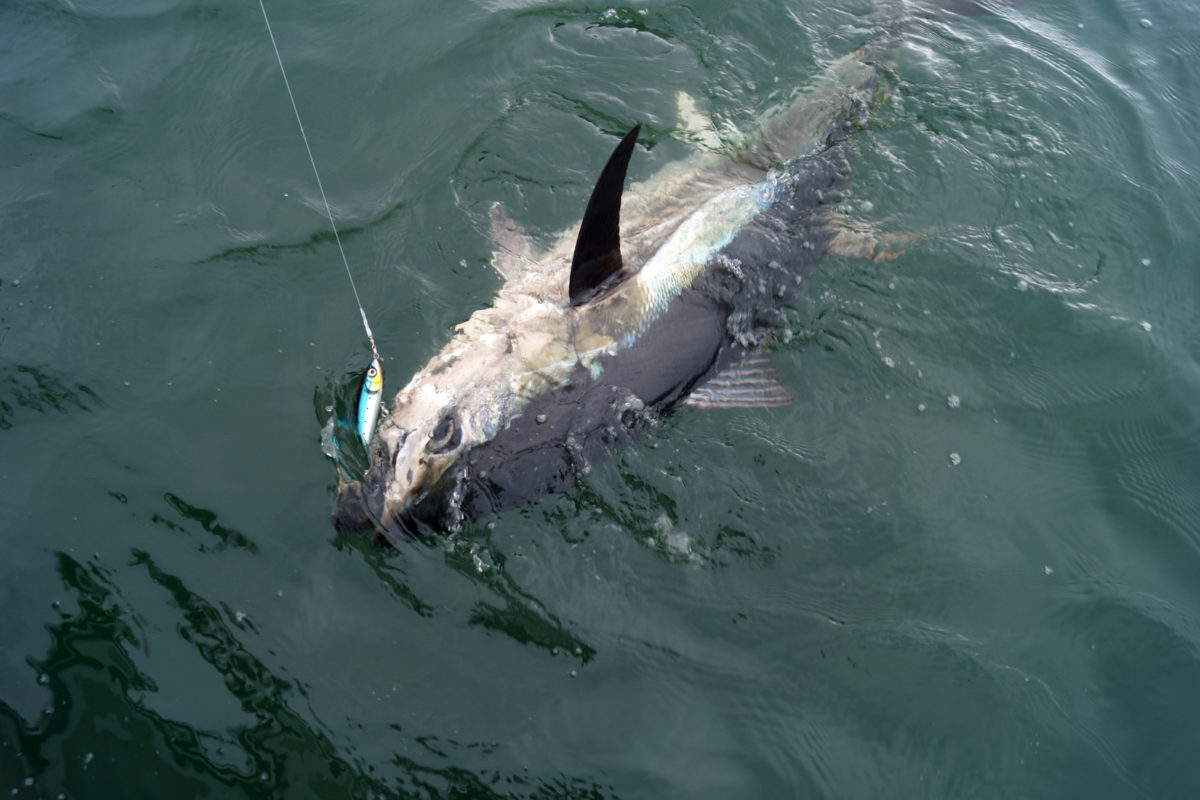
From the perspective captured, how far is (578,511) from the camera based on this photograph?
3906 millimetres

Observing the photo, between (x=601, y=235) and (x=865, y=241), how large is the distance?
6.75 ft

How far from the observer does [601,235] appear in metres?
3.87

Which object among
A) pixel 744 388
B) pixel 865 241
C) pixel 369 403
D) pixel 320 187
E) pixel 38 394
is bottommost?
pixel 38 394

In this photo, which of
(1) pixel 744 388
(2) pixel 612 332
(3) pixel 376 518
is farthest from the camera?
(1) pixel 744 388

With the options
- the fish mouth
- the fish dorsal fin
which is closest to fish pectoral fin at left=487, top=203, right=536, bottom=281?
the fish dorsal fin

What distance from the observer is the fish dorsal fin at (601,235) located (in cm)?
351

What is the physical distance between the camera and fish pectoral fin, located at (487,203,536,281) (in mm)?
4598

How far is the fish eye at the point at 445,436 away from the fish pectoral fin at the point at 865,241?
281cm

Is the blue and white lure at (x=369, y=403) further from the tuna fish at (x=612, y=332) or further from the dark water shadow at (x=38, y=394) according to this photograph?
the dark water shadow at (x=38, y=394)

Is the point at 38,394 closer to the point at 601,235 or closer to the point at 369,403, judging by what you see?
the point at 369,403

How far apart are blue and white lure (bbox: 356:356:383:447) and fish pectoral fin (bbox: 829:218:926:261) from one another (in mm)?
2994

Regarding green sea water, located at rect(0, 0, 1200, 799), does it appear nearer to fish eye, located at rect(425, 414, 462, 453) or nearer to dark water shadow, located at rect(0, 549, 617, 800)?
dark water shadow, located at rect(0, 549, 617, 800)

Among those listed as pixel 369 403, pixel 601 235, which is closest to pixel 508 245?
pixel 601 235

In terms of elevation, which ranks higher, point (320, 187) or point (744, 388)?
point (320, 187)
